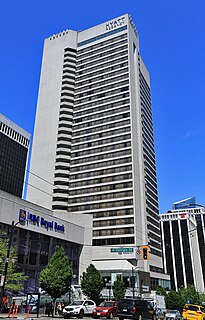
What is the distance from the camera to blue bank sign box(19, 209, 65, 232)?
51.6 meters

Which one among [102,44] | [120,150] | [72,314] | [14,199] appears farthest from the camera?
[102,44]

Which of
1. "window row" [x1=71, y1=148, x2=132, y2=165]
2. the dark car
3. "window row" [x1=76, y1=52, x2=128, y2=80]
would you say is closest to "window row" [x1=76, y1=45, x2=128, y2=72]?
"window row" [x1=76, y1=52, x2=128, y2=80]

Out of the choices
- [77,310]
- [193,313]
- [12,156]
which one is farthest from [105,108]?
[193,313]

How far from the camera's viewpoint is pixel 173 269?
158 metres

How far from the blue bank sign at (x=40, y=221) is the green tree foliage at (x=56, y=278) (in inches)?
562

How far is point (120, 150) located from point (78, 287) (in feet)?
166

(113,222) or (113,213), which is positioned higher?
(113,213)

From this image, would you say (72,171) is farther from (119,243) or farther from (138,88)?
(138,88)

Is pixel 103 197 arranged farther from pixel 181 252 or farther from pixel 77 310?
pixel 181 252

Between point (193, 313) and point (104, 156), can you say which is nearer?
point (193, 313)

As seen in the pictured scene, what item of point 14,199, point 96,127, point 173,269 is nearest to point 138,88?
point 96,127

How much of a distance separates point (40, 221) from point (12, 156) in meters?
97.5

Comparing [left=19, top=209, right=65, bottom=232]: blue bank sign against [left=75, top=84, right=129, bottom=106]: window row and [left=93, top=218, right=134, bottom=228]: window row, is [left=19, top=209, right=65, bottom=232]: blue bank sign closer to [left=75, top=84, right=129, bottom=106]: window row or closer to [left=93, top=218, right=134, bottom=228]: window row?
[left=93, top=218, right=134, bottom=228]: window row

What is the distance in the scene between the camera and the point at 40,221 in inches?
2188
